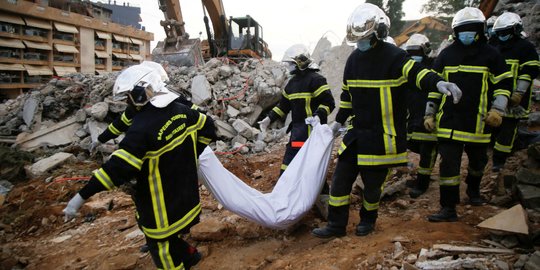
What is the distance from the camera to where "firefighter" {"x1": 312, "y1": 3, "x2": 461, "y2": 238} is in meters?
2.46

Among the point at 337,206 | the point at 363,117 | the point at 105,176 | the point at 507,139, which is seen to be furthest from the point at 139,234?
the point at 507,139

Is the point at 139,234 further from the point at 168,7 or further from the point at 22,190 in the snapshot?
the point at 168,7

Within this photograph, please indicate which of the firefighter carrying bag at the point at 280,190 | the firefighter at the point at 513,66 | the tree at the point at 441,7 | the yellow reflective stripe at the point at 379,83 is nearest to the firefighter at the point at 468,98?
the yellow reflective stripe at the point at 379,83

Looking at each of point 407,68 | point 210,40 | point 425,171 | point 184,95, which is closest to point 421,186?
point 425,171

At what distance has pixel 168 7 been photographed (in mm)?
10383

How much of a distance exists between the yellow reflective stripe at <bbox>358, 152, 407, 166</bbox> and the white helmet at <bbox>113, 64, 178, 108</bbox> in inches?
54.1

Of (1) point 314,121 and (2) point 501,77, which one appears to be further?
(1) point 314,121

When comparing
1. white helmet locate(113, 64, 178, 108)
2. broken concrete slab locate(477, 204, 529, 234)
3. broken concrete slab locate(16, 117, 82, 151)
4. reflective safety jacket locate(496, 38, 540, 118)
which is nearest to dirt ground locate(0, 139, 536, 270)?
broken concrete slab locate(477, 204, 529, 234)

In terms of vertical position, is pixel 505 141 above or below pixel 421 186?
above

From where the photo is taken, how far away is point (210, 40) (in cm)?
1233

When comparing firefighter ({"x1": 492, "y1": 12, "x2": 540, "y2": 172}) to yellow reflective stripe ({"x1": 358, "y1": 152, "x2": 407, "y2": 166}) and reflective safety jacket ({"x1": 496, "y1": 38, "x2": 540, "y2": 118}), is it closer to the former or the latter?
reflective safety jacket ({"x1": 496, "y1": 38, "x2": 540, "y2": 118})

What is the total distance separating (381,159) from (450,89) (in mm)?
640

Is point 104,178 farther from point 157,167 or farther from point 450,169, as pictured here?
point 450,169

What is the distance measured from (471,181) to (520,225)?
3.99 ft
